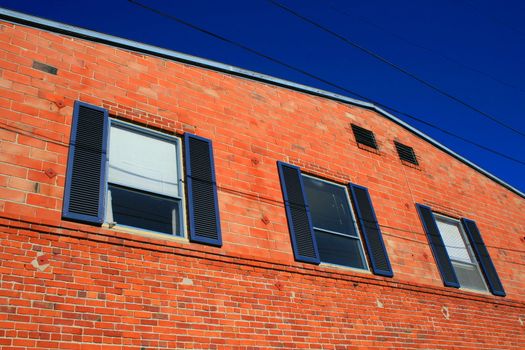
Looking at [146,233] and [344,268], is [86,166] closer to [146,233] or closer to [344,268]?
[146,233]

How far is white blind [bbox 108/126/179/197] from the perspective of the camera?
6.42 m

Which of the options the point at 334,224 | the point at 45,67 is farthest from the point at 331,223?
the point at 45,67

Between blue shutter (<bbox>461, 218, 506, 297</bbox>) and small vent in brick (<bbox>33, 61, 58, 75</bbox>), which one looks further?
blue shutter (<bbox>461, 218, 506, 297</bbox>)

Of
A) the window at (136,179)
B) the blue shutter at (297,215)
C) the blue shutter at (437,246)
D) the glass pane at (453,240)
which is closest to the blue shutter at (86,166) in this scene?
the window at (136,179)

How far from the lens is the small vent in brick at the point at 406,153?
433 inches

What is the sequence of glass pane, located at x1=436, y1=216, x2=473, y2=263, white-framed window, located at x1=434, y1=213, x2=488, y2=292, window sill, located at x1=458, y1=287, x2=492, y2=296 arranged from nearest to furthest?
window sill, located at x1=458, y1=287, x2=492, y2=296 < white-framed window, located at x1=434, y1=213, x2=488, y2=292 < glass pane, located at x1=436, y1=216, x2=473, y2=263

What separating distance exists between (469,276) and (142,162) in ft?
24.1

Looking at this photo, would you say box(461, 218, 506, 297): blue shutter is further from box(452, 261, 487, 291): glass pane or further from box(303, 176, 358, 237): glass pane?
box(303, 176, 358, 237): glass pane

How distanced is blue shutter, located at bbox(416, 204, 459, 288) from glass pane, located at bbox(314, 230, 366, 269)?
2.07 metres

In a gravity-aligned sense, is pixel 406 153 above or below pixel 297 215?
above

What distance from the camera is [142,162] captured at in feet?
21.9

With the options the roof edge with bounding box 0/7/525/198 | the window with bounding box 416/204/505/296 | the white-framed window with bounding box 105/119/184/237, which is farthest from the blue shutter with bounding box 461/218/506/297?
the white-framed window with bounding box 105/119/184/237

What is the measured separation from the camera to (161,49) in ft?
26.3

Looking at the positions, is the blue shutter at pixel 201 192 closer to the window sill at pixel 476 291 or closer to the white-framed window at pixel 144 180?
the white-framed window at pixel 144 180
